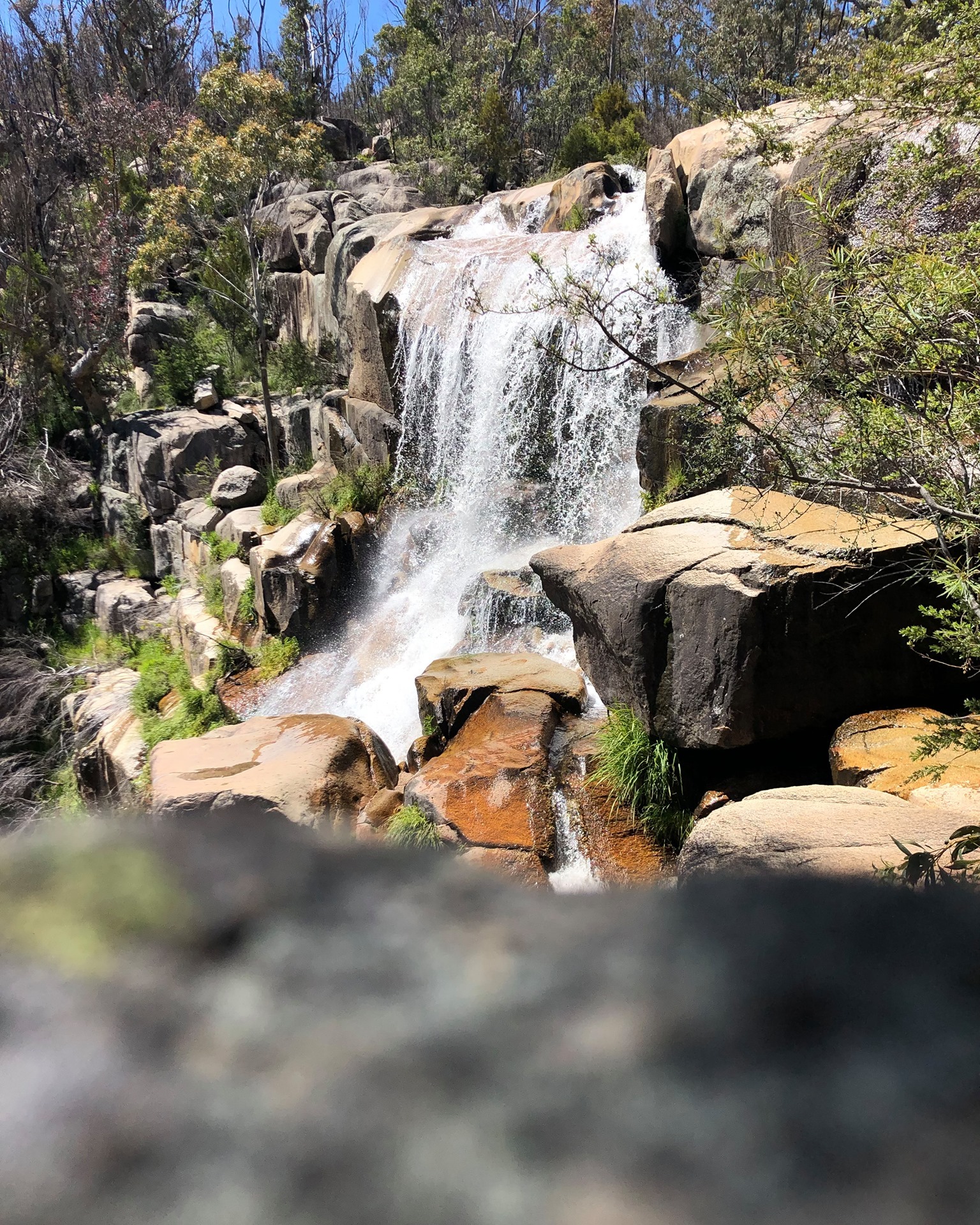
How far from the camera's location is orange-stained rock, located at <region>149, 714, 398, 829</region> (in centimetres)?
562

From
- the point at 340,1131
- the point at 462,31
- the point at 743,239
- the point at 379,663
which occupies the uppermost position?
the point at 462,31

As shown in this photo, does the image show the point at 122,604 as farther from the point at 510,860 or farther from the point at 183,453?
the point at 510,860

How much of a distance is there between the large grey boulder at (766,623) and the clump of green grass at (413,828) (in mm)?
1657

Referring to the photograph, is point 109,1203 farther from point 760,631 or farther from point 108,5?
point 108,5

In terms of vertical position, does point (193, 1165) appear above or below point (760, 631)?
above

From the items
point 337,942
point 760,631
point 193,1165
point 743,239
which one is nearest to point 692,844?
point 760,631

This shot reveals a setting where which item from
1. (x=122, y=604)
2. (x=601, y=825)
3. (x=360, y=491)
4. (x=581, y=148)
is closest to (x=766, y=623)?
(x=601, y=825)

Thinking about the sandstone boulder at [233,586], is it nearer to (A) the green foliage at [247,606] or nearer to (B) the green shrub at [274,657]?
(A) the green foliage at [247,606]

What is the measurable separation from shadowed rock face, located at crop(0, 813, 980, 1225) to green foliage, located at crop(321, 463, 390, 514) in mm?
11159

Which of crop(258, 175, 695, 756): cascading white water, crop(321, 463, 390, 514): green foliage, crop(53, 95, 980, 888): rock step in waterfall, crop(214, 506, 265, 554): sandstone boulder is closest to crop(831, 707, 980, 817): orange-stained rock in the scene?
crop(53, 95, 980, 888): rock step in waterfall

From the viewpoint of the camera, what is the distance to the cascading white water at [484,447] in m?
9.88

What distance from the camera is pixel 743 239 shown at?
9.68 m

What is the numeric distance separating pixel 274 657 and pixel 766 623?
733 cm

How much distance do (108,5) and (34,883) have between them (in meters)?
35.7
